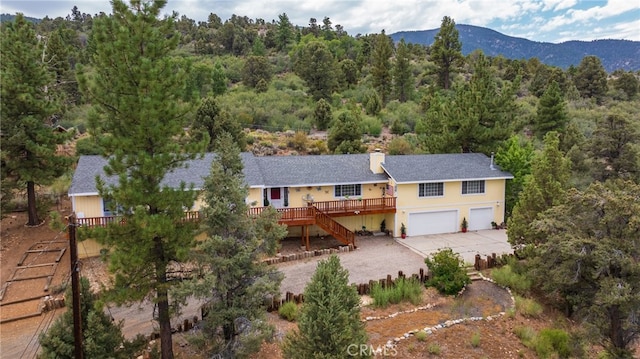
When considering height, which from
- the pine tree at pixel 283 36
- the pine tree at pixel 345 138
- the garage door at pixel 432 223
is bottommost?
the garage door at pixel 432 223

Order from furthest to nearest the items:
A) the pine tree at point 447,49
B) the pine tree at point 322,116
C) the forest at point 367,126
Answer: the pine tree at point 447,49
the pine tree at point 322,116
the forest at point 367,126

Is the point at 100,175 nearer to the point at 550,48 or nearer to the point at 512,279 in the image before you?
the point at 512,279

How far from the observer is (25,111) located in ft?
71.9

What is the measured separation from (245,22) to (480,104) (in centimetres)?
9620

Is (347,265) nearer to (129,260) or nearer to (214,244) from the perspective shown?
(214,244)

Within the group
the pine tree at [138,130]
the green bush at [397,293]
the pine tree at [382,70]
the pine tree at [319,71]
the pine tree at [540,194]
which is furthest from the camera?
the pine tree at [382,70]

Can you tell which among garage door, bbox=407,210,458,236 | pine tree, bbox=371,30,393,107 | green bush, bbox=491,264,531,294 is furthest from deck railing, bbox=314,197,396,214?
pine tree, bbox=371,30,393,107

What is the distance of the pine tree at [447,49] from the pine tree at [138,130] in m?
44.9

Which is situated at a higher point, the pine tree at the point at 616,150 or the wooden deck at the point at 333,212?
the pine tree at the point at 616,150

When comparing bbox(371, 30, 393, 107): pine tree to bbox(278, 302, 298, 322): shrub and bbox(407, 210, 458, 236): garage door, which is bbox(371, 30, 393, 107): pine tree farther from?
bbox(278, 302, 298, 322): shrub

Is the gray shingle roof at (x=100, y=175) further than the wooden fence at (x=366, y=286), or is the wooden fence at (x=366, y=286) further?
the gray shingle roof at (x=100, y=175)

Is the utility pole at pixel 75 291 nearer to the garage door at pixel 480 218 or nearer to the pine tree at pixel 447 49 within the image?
the garage door at pixel 480 218

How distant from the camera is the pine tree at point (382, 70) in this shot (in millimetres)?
55156

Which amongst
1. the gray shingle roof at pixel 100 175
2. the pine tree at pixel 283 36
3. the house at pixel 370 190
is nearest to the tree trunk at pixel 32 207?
the gray shingle roof at pixel 100 175
